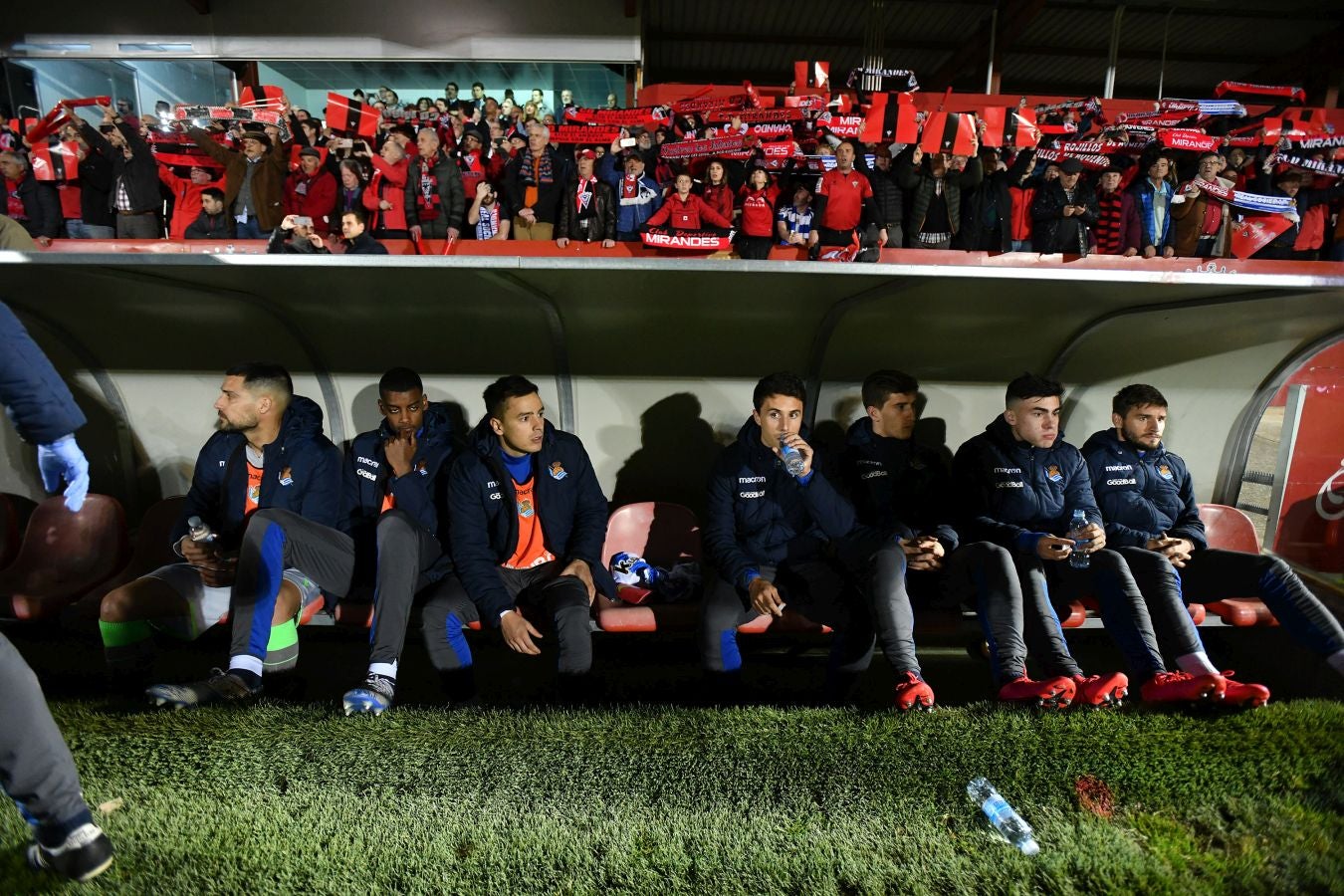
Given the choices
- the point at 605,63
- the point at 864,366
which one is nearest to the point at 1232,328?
the point at 864,366

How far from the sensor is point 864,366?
3492mm

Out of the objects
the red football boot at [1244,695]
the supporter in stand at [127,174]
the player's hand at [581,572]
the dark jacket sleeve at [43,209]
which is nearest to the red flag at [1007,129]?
the red football boot at [1244,695]

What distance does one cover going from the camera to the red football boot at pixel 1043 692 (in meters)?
2.13

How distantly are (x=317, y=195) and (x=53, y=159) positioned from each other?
9.21 ft

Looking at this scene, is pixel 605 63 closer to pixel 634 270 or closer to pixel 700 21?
pixel 700 21

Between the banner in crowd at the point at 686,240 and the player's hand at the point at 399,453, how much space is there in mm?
3798

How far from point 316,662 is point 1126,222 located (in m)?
7.87

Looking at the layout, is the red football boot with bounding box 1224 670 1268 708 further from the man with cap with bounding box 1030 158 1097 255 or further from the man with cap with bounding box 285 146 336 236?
the man with cap with bounding box 285 146 336 236

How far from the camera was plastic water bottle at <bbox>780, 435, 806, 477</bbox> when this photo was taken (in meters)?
2.66

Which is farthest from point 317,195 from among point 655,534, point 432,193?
point 655,534

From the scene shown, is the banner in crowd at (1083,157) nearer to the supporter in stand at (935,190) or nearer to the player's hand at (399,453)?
the supporter in stand at (935,190)

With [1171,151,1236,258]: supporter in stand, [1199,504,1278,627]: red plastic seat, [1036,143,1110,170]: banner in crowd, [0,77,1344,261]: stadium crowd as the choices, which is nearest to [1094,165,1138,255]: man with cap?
[0,77,1344,261]: stadium crowd

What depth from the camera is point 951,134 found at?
20.0ft

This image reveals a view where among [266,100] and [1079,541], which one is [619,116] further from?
[1079,541]
